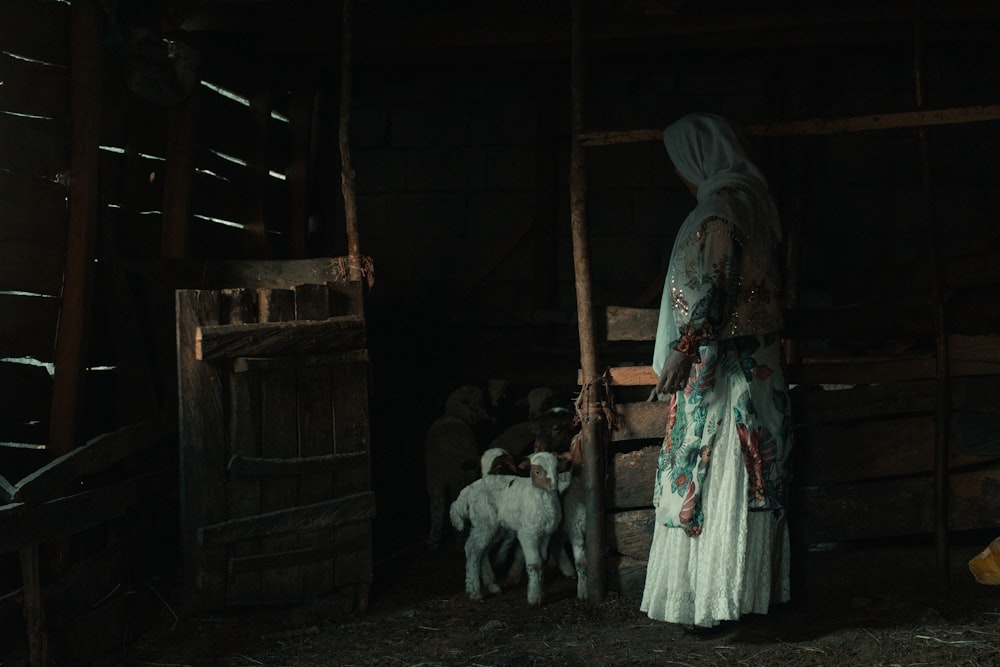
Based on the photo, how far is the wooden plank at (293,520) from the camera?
4488 millimetres

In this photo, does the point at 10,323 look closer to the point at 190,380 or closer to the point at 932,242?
the point at 190,380

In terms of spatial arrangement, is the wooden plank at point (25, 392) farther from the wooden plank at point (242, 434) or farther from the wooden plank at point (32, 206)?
the wooden plank at point (242, 434)

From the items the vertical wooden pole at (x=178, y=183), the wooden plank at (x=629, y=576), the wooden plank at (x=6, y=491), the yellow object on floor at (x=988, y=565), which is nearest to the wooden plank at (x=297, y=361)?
the wooden plank at (x=6, y=491)

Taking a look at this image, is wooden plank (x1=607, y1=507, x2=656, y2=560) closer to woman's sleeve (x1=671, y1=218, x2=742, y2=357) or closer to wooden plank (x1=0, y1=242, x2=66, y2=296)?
woman's sleeve (x1=671, y1=218, x2=742, y2=357)

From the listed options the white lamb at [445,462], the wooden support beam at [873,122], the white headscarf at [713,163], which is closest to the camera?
the white headscarf at [713,163]

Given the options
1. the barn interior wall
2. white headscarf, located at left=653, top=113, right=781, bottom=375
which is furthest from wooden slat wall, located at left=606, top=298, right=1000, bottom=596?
the barn interior wall

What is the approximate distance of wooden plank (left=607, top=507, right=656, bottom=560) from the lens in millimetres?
4887

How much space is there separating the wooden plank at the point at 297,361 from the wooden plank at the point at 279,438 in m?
→ 0.04

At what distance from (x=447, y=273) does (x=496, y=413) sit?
62.3 inches

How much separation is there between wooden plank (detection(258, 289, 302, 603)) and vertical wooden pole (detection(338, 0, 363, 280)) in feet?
1.67

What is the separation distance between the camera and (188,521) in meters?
4.47

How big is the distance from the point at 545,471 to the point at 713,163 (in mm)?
1673

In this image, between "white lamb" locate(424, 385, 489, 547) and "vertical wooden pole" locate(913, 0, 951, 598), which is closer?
"vertical wooden pole" locate(913, 0, 951, 598)

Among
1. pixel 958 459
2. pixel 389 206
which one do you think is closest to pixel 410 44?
pixel 389 206
